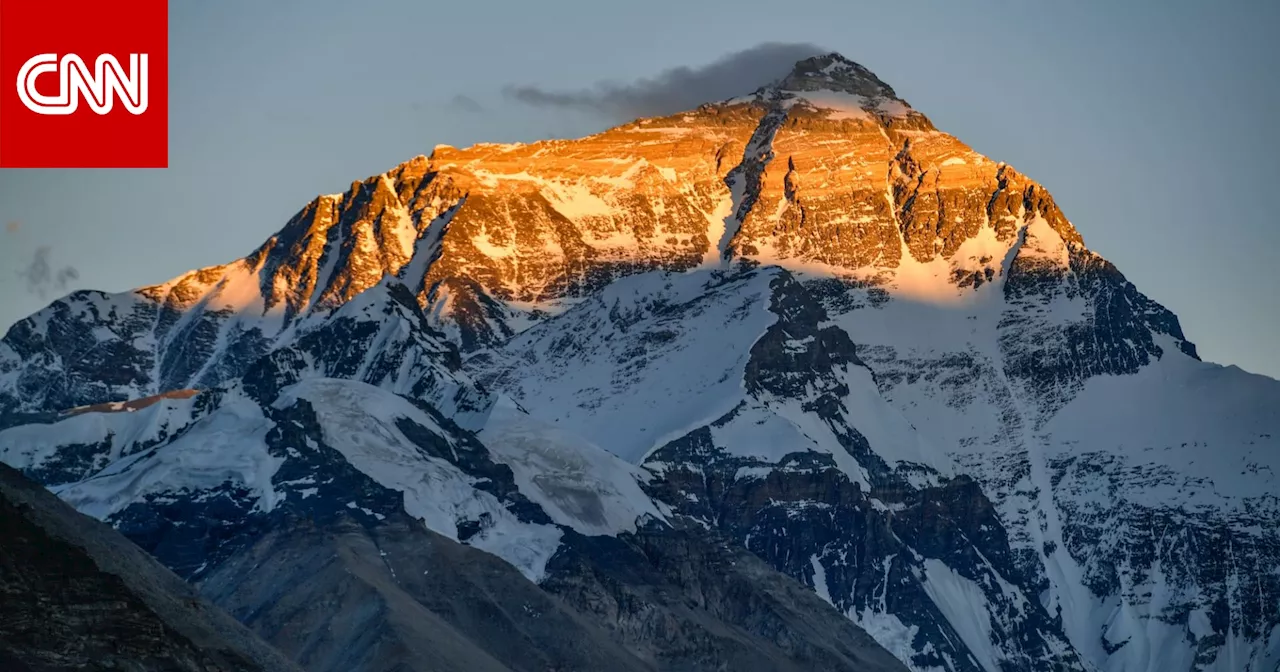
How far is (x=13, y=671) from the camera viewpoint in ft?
638

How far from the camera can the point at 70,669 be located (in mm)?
199000

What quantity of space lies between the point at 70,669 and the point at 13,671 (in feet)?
16.7
